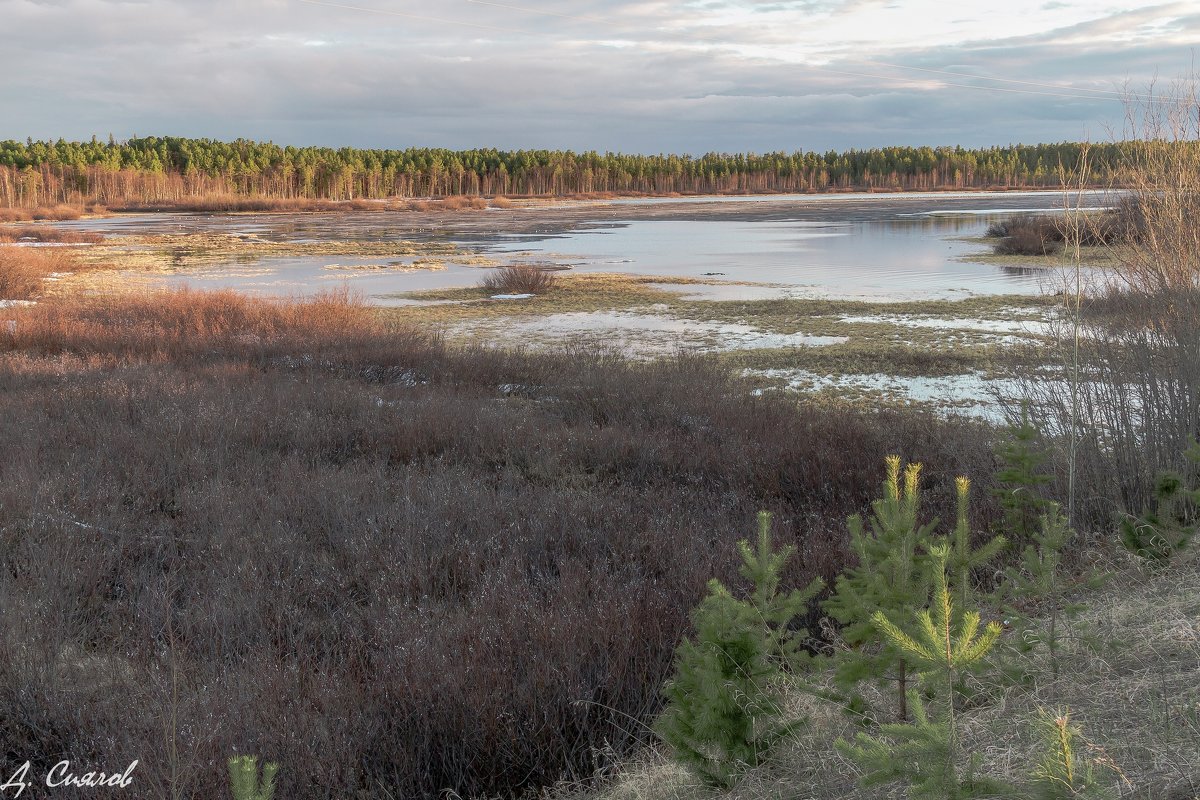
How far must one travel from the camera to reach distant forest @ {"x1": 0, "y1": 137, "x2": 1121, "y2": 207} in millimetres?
97938

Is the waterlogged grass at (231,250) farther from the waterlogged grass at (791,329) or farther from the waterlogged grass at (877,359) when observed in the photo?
the waterlogged grass at (877,359)

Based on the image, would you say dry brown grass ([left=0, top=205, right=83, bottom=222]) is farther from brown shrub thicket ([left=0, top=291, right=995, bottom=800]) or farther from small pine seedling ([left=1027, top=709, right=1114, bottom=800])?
small pine seedling ([left=1027, top=709, right=1114, bottom=800])

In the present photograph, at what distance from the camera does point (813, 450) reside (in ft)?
29.2

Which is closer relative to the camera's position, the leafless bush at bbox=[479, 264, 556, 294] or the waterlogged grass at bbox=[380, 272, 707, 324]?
the waterlogged grass at bbox=[380, 272, 707, 324]

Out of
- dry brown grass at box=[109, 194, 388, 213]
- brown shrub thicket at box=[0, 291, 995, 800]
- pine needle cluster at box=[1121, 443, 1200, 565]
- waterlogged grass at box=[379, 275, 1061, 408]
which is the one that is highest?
dry brown grass at box=[109, 194, 388, 213]

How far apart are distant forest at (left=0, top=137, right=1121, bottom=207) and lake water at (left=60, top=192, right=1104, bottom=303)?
128ft

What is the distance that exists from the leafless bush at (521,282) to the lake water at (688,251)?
248 cm

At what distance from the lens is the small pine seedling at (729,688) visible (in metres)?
3.44

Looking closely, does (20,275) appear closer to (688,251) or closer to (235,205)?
(688,251)

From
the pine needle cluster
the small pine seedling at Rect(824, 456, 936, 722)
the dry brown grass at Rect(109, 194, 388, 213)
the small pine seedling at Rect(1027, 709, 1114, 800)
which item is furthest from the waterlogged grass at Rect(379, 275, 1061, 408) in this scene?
the dry brown grass at Rect(109, 194, 388, 213)

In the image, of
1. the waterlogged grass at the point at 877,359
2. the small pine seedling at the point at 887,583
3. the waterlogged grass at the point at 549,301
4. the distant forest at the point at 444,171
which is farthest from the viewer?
the distant forest at the point at 444,171

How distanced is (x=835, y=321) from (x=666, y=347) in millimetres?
4404

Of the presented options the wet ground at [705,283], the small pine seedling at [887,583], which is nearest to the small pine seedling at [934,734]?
the small pine seedling at [887,583]

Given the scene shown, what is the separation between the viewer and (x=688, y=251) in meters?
40.6
